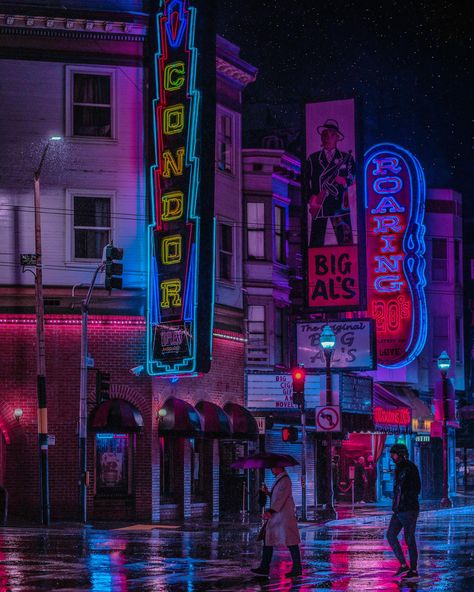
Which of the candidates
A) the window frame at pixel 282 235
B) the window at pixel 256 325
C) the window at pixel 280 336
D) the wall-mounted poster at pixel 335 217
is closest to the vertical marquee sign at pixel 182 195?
the wall-mounted poster at pixel 335 217

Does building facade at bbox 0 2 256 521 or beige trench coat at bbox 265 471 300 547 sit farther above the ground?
building facade at bbox 0 2 256 521

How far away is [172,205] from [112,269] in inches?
148

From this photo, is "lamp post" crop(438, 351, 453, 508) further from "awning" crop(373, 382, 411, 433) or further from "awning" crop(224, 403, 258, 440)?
"awning" crop(224, 403, 258, 440)

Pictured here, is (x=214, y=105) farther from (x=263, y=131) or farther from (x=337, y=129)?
(x=263, y=131)

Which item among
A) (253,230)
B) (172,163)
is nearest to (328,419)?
(172,163)

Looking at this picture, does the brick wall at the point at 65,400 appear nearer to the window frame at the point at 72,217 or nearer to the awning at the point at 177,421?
the awning at the point at 177,421

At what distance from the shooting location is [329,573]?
68.0ft

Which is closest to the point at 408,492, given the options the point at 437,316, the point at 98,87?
the point at 98,87

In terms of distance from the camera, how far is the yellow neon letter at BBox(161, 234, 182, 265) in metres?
36.5

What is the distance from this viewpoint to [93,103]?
38.6m

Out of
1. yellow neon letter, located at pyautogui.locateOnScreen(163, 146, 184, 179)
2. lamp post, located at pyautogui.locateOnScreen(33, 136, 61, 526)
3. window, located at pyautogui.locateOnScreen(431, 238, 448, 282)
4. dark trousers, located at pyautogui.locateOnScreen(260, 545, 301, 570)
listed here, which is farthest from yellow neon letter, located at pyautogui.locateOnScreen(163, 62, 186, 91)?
window, located at pyautogui.locateOnScreen(431, 238, 448, 282)

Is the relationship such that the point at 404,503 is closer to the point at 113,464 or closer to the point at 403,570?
the point at 403,570

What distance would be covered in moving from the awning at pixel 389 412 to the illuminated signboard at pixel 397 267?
1505 millimetres

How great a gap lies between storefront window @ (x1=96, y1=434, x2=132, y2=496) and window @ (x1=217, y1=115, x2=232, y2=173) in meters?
10.0
